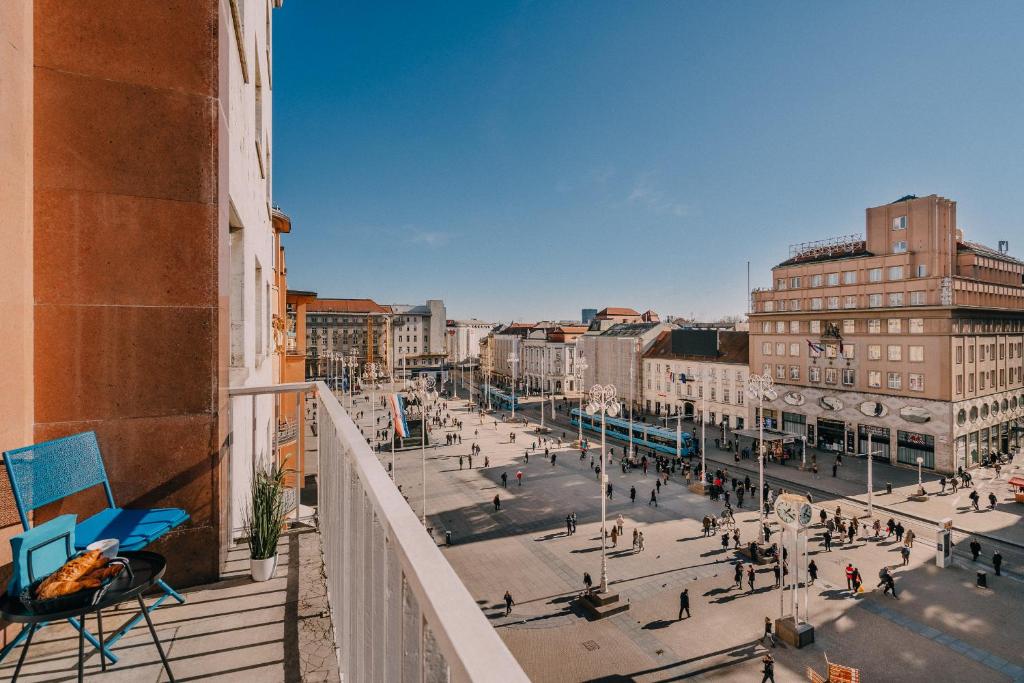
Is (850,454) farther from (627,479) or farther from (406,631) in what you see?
(406,631)

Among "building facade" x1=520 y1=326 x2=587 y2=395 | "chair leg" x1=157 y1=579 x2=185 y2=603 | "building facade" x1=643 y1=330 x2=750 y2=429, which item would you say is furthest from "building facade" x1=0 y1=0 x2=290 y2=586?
"building facade" x1=520 y1=326 x2=587 y2=395

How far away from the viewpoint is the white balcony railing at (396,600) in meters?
0.91

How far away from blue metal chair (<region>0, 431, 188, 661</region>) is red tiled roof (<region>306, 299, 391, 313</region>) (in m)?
127

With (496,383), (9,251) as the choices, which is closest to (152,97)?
(9,251)

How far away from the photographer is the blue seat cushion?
3.30 m

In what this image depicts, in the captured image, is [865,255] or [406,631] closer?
[406,631]

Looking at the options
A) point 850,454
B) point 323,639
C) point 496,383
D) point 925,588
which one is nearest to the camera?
point 323,639

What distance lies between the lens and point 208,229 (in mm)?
4324

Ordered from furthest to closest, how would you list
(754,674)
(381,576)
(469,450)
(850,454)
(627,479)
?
(469,450) < (850,454) < (627,479) < (754,674) < (381,576)

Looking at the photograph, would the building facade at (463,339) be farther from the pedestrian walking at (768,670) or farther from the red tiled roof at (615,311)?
the pedestrian walking at (768,670)

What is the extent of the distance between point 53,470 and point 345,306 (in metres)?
134

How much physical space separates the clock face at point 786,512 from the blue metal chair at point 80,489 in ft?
63.0

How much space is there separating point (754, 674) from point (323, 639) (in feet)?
57.3

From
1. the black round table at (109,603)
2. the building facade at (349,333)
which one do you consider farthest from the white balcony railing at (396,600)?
the building facade at (349,333)
